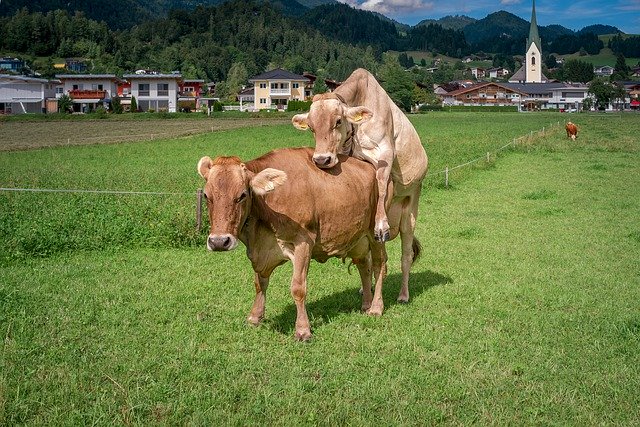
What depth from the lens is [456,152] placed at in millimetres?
33531

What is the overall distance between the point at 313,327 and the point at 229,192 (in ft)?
7.23

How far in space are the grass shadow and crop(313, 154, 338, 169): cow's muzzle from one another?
1.96 meters

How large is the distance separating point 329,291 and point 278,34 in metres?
196

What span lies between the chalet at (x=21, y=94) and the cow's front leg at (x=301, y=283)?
8468 centimetres

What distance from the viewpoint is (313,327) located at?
25.2 feet

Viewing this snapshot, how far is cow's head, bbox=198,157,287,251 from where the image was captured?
6.25 metres

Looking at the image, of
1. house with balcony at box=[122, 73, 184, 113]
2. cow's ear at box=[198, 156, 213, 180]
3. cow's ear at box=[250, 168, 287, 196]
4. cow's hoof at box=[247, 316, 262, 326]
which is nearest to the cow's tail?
cow's hoof at box=[247, 316, 262, 326]

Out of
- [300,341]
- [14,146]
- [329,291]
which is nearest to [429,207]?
[329,291]

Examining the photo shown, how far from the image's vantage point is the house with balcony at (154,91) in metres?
92.1

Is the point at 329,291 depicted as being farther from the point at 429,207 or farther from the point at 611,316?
the point at 429,207

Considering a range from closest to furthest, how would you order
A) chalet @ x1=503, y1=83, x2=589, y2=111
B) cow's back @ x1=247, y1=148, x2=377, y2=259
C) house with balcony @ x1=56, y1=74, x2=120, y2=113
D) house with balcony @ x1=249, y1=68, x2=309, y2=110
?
1. cow's back @ x1=247, y1=148, x2=377, y2=259
2. house with balcony @ x1=56, y1=74, x2=120, y2=113
3. house with balcony @ x1=249, y1=68, x2=309, y2=110
4. chalet @ x1=503, y1=83, x2=589, y2=111

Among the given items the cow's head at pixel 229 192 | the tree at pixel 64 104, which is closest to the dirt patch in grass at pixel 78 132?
the tree at pixel 64 104

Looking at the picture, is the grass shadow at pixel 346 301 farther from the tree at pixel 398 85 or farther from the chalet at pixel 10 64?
the chalet at pixel 10 64

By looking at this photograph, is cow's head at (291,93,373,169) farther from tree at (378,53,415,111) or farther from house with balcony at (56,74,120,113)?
tree at (378,53,415,111)
